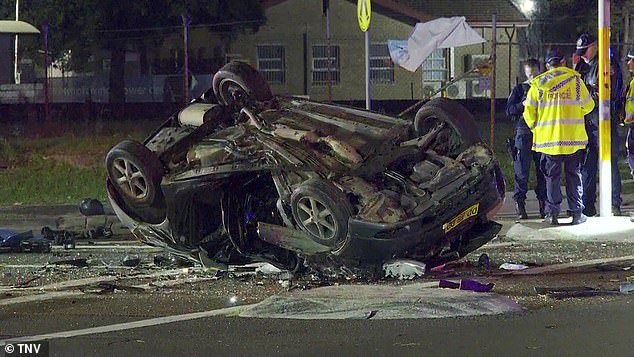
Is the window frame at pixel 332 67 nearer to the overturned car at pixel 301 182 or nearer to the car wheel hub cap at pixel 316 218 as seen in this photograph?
the overturned car at pixel 301 182

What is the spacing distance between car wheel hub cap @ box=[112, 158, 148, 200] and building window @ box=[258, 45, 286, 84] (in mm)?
25088

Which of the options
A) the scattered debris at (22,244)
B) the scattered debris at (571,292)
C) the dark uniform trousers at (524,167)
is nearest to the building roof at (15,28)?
the scattered debris at (22,244)

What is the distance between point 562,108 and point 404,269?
3.87 metres

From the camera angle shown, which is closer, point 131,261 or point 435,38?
point 131,261

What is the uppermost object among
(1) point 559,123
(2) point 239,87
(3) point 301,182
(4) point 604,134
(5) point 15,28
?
(5) point 15,28

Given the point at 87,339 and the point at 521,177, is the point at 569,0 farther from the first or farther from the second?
the point at 87,339

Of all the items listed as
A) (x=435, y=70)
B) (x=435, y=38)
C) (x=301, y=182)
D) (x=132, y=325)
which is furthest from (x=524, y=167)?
(x=435, y=70)

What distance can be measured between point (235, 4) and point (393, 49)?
555 centimetres

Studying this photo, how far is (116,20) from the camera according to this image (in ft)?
108

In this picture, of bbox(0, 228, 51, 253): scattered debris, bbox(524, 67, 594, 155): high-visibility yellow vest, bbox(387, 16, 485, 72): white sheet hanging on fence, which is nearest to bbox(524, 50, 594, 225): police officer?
bbox(524, 67, 594, 155): high-visibility yellow vest

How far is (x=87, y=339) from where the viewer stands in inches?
273

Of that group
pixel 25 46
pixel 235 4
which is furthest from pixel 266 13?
pixel 25 46

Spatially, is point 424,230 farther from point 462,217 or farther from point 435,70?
point 435,70

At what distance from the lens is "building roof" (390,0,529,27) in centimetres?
4009
